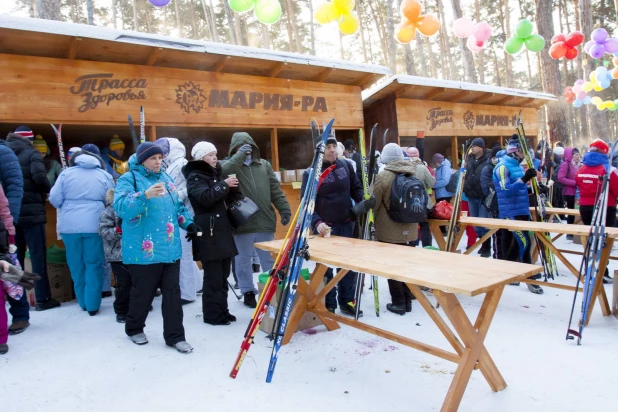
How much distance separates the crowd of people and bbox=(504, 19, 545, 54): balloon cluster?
204 inches

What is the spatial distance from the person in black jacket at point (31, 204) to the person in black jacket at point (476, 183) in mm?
5526

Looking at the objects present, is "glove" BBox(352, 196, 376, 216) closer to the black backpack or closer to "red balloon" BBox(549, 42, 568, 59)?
the black backpack

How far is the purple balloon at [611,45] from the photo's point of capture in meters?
10.4

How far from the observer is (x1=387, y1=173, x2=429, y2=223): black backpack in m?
4.10

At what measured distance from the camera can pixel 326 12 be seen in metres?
7.97

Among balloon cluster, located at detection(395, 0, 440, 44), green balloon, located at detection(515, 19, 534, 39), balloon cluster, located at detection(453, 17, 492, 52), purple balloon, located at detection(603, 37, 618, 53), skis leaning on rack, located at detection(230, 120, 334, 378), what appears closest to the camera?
skis leaning on rack, located at detection(230, 120, 334, 378)

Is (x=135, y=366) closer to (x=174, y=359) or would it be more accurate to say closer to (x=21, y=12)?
(x=174, y=359)

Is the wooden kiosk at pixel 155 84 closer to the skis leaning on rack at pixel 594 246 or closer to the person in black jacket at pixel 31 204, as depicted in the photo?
the person in black jacket at pixel 31 204

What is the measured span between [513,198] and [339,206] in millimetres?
2416

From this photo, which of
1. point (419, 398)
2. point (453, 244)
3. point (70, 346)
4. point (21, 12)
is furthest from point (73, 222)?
point (21, 12)

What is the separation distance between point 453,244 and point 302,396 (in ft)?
9.69

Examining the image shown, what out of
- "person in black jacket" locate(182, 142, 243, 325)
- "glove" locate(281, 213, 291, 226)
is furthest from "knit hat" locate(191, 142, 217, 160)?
"glove" locate(281, 213, 291, 226)

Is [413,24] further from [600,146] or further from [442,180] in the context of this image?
[600,146]

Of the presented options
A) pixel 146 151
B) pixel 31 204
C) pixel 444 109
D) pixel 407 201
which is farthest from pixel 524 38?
pixel 31 204
